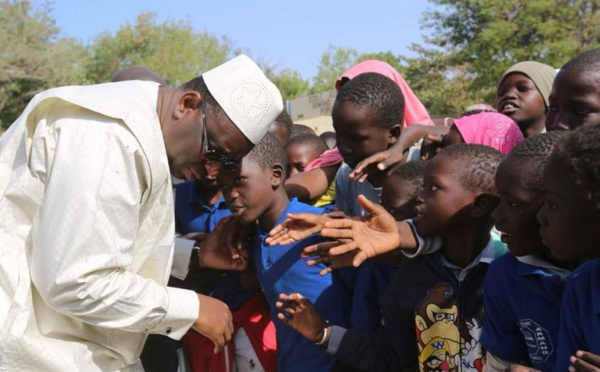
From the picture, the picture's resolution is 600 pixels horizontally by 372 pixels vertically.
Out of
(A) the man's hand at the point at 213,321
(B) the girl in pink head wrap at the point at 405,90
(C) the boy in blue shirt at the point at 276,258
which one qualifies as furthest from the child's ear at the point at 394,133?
(A) the man's hand at the point at 213,321

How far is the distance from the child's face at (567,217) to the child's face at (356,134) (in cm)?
148

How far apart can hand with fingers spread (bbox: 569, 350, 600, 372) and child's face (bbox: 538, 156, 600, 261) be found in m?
0.29

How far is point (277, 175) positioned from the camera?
3.23m

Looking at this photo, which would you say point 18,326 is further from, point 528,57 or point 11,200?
point 528,57

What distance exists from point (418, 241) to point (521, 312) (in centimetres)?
50

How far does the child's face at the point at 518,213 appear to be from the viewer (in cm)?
225

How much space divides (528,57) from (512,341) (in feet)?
73.1

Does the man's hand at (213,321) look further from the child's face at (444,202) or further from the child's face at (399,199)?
the child's face at (399,199)

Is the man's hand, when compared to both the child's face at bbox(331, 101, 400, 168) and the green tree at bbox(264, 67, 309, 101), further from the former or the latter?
the green tree at bbox(264, 67, 309, 101)

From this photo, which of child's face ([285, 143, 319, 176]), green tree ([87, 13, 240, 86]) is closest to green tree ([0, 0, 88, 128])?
green tree ([87, 13, 240, 86])

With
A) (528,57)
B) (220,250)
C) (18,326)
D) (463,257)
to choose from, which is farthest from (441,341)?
(528,57)

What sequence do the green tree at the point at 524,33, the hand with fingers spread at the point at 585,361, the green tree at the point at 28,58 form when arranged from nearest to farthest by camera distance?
the hand with fingers spread at the point at 585,361
the green tree at the point at 524,33
the green tree at the point at 28,58

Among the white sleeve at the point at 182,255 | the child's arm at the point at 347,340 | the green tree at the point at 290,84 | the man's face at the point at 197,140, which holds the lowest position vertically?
the green tree at the point at 290,84

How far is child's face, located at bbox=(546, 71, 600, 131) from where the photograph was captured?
2.69 m
